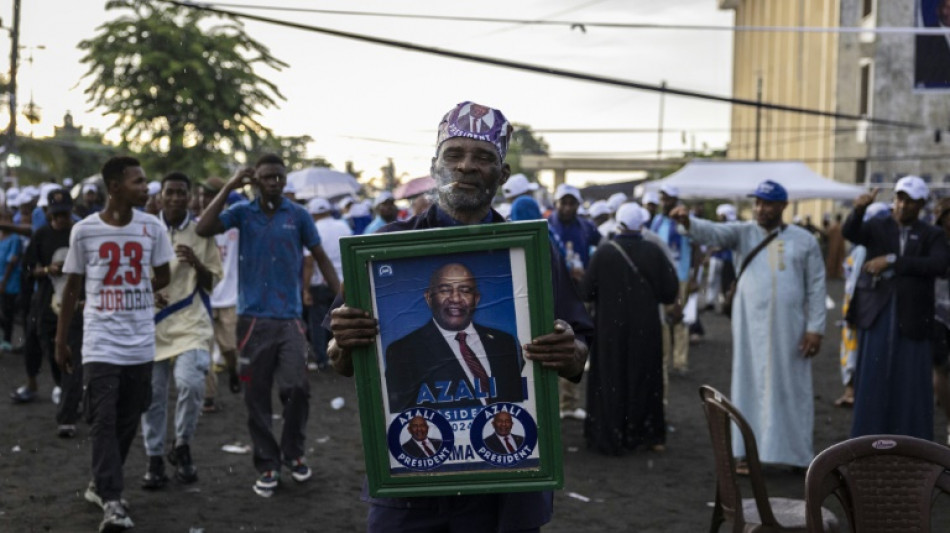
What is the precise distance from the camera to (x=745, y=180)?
1101 inches

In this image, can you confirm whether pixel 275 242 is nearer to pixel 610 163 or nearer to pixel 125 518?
pixel 125 518

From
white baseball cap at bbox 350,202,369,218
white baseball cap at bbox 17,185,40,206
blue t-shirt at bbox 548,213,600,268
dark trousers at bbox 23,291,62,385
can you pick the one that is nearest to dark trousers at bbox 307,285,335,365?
blue t-shirt at bbox 548,213,600,268

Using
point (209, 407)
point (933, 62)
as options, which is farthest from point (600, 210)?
point (209, 407)

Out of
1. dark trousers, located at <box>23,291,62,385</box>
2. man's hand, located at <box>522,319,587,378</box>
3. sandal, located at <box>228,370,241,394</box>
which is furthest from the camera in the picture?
dark trousers, located at <box>23,291,62,385</box>

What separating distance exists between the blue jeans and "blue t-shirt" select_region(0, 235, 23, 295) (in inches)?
306

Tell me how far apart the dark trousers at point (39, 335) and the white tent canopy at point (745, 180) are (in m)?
16.8

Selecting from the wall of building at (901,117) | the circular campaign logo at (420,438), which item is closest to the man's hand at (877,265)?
the circular campaign logo at (420,438)

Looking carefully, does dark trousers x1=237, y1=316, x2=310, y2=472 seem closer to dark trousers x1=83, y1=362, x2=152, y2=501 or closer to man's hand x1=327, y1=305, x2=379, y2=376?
dark trousers x1=83, y1=362, x2=152, y2=501

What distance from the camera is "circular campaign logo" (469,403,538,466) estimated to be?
3273 mm

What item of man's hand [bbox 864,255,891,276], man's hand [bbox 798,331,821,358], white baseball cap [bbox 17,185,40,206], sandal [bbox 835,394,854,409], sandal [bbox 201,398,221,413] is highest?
white baseball cap [bbox 17,185,40,206]

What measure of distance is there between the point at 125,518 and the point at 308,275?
22.0 feet

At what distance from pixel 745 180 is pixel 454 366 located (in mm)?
25581

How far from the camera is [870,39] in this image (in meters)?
44.6

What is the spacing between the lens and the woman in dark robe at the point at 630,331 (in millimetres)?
10414
